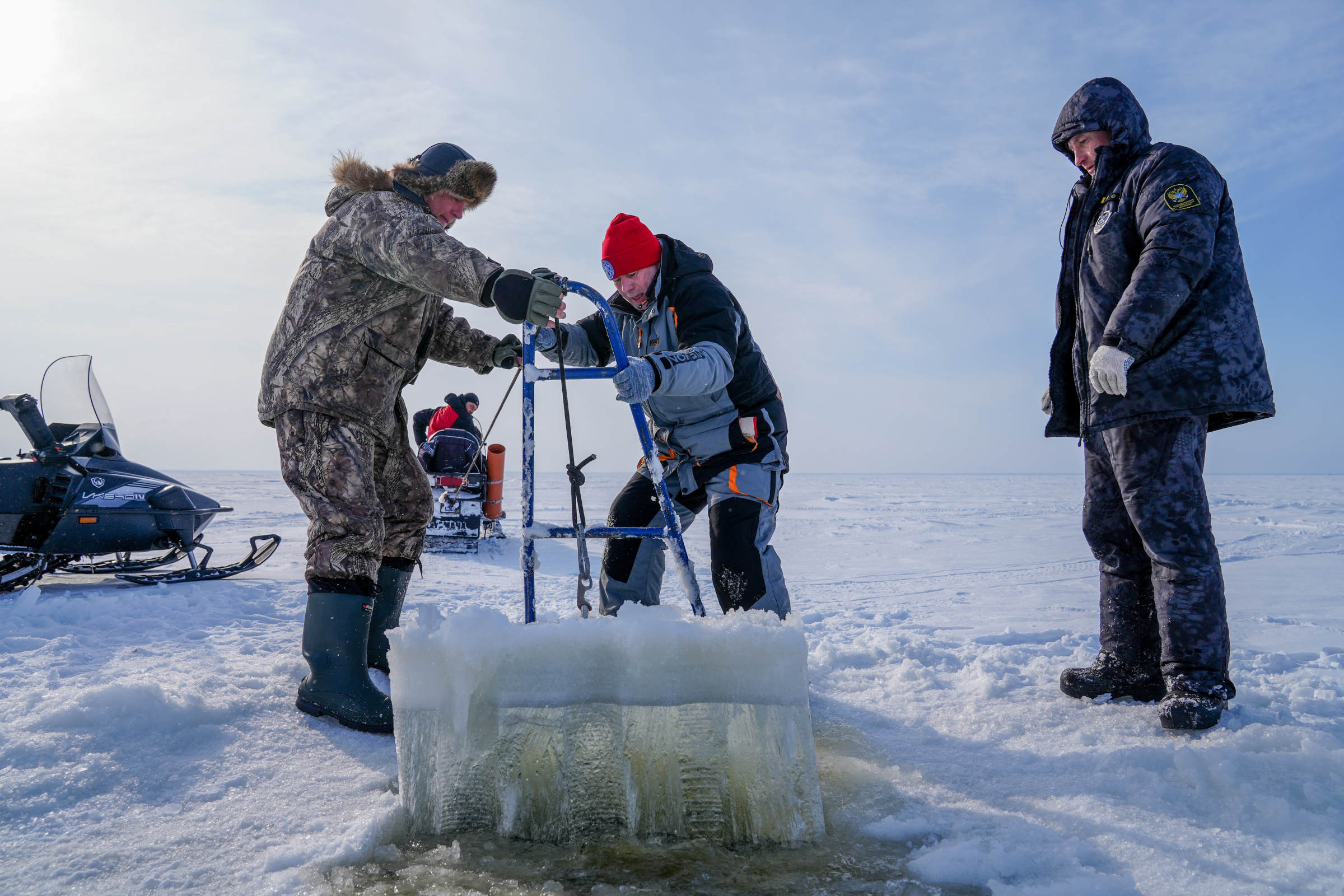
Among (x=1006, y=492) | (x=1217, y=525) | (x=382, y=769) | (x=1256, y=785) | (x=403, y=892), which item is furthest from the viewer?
(x=1006, y=492)

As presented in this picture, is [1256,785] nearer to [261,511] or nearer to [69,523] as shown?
[69,523]

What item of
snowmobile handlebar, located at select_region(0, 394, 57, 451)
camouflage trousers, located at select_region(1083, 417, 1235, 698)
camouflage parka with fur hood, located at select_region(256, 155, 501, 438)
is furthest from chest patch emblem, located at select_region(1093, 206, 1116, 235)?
snowmobile handlebar, located at select_region(0, 394, 57, 451)

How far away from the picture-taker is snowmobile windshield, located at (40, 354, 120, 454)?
5.55 m

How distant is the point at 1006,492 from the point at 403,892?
3392 centimetres

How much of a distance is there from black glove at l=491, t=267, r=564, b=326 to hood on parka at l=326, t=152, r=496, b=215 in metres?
0.71

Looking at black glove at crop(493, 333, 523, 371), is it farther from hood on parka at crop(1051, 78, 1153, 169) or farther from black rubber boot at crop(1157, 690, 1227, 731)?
black rubber boot at crop(1157, 690, 1227, 731)

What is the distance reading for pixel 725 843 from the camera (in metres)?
1.53

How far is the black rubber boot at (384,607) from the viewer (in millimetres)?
2854

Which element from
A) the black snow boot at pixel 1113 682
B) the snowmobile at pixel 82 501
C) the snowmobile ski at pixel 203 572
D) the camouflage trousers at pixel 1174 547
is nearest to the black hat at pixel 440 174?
the camouflage trousers at pixel 1174 547

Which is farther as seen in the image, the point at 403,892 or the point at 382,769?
the point at 382,769

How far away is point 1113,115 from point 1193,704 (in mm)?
1942

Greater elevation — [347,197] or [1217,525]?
[347,197]

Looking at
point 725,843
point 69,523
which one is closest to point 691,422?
point 725,843

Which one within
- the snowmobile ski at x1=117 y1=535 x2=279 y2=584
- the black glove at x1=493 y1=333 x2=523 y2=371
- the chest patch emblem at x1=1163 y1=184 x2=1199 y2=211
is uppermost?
the chest patch emblem at x1=1163 y1=184 x2=1199 y2=211
